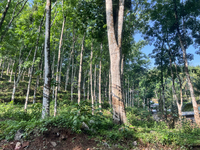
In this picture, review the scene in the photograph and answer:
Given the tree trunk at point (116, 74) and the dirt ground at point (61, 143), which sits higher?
the tree trunk at point (116, 74)

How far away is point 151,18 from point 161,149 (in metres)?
14.2

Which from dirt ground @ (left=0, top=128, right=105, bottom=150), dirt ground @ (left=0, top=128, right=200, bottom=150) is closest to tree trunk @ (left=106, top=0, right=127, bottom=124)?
dirt ground @ (left=0, top=128, right=200, bottom=150)

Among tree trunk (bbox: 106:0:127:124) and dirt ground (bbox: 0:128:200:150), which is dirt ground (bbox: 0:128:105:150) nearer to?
dirt ground (bbox: 0:128:200:150)

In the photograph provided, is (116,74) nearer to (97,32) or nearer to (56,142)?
(56,142)

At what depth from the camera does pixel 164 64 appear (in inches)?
660

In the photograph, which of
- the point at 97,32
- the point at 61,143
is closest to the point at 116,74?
the point at 61,143

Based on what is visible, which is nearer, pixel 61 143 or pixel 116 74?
pixel 61 143

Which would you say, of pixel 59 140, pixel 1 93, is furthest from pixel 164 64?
pixel 1 93

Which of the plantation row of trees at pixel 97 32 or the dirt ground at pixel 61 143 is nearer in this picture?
the dirt ground at pixel 61 143

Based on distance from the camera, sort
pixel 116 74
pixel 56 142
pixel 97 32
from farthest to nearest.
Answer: pixel 97 32 < pixel 116 74 < pixel 56 142

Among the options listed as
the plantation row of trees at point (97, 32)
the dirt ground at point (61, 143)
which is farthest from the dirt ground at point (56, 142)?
the plantation row of trees at point (97, 32)

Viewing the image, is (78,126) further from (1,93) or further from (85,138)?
(1,93)

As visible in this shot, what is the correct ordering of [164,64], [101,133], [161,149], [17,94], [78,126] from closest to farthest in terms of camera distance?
[161,149] < [78,126] < [101,133] < [17,94] < [164,64]

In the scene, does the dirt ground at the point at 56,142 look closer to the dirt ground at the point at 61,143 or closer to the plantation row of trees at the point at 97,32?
the dirt ground at the point at 61,143
